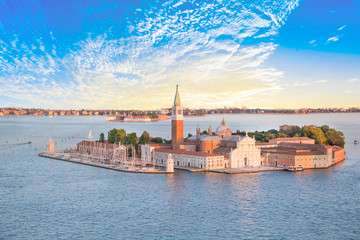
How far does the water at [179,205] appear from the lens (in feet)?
58.6

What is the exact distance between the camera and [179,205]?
22.1m

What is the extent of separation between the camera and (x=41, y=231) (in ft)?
58.5

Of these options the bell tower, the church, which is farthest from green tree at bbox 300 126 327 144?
the bell tower

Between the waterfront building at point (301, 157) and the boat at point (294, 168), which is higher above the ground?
the waterfront building at point (301, 157)

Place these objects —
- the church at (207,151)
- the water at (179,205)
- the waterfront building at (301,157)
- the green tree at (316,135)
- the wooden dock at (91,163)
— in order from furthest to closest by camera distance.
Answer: the green tree at (316,135) → the waterfront building at (301,157) → the church at (207,151) → the wooden dock at (91,163) → the water at (179,205)

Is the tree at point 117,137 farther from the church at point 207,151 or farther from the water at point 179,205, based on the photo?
the water at point 179,205

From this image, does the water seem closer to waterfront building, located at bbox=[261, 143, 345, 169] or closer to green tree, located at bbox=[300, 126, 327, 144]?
waterfront building, located at bbox=[261, 143, 345, 169]

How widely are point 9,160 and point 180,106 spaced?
64.6 ft

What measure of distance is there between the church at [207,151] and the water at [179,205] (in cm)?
289

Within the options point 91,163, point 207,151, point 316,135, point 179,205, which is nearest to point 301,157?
point 207,151

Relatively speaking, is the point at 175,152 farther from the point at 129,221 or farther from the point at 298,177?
the point at 129,221

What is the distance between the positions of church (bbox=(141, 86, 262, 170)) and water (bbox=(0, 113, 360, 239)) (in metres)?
2.89

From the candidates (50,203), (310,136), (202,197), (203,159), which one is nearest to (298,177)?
(203,159)

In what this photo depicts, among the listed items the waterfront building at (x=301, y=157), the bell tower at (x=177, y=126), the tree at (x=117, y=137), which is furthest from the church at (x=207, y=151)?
the tree at (x=117, y=137)
